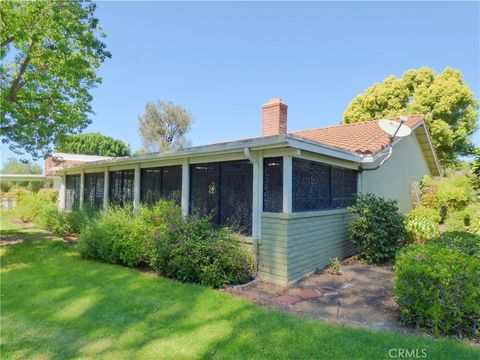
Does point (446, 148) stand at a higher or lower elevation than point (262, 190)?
higher

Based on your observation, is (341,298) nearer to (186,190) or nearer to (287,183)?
(287,183)

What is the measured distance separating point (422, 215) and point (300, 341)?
933 cm

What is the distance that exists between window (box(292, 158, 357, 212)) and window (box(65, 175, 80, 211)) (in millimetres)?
12186

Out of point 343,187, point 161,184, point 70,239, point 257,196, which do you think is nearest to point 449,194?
point 343,187

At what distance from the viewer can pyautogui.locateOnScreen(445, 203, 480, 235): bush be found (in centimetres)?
1067

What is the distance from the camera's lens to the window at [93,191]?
43.4 feet

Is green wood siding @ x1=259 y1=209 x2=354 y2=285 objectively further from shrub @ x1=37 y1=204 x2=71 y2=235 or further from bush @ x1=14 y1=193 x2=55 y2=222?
bush @ x1=14 y1=193 x2=55 y2=222

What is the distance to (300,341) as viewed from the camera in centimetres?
382

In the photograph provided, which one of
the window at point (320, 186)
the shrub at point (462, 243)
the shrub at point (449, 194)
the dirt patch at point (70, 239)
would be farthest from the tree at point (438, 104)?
the dirt patch at point (70, 239)

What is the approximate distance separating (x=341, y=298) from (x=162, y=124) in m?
35.5

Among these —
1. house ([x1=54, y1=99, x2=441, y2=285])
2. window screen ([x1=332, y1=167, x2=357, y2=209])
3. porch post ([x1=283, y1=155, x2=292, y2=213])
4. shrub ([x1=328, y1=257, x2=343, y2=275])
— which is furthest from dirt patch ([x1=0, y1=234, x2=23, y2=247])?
window screen ([x1=332, y1=167, x2=357, y2=209])

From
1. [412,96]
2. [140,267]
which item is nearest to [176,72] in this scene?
[140,267]

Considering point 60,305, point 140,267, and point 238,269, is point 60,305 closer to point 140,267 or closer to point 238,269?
point 140,267

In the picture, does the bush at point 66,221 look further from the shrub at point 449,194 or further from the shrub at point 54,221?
the shrub at point 449,194
